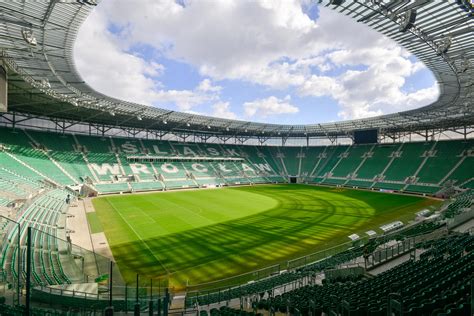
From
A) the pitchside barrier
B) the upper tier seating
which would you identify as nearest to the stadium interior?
the pitchside barrier

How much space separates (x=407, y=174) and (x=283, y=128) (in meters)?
28.8

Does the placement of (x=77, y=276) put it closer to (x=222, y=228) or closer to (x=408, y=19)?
(x=222, y=228)

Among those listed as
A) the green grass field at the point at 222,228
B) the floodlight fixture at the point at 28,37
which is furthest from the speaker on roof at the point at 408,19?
the floodlight fixture at the point at 28,37

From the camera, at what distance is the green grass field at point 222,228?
16.6 metres

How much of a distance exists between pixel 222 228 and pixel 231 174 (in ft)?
125

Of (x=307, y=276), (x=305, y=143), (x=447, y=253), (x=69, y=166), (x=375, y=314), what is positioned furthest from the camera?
(x=305, y=143)

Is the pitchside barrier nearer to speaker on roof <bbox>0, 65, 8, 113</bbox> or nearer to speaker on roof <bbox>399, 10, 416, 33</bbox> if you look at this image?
speaker on roof <bbox>0, 65, 8, 113</bbox>

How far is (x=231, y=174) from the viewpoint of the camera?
61719mm

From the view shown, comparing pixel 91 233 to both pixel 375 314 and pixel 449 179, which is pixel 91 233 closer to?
pixel 375 314

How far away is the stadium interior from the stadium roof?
13 centimetres

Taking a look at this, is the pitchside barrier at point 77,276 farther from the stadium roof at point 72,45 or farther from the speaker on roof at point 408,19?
the stadium roof at point 72,45

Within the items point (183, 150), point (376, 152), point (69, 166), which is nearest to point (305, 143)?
point (376, 152)

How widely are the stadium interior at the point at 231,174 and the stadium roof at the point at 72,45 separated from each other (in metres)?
0.13

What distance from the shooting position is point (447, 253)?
1119 centimetres
